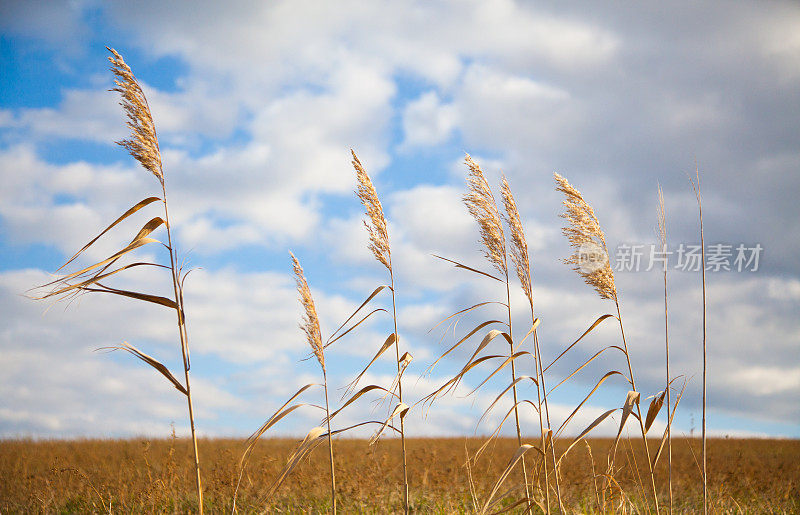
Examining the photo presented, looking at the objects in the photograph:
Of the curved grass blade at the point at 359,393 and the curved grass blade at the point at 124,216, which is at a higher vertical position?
the curved grass blade at the point at 124,216

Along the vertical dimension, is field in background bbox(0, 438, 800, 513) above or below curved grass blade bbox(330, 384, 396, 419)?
below

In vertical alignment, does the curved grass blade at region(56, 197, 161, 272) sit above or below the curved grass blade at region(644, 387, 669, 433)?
above

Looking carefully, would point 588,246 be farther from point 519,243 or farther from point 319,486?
point 319,486

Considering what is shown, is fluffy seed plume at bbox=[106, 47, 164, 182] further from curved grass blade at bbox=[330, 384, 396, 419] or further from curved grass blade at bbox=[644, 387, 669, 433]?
curved grass blade at bbox=[644, 387, 669, 433]

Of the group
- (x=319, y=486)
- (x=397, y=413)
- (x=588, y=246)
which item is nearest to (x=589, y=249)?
(x=588, y=246)

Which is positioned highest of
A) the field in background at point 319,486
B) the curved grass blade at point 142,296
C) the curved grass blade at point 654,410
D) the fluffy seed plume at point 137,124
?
the fluffy seed plume at point 137,124

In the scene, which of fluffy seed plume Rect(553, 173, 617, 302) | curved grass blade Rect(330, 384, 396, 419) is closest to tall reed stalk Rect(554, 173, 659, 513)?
fluffy seed plume Rect(553, 173, 617, 302)

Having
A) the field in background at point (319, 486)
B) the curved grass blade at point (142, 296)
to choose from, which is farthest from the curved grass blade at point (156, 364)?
the field in background at point (319, 486)

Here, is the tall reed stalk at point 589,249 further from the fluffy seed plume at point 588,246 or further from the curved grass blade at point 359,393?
the curved grass blade at point 359,393

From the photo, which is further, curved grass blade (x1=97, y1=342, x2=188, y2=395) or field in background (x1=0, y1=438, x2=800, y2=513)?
field in background (x1=0, y1=438, x2=800, y2=513)

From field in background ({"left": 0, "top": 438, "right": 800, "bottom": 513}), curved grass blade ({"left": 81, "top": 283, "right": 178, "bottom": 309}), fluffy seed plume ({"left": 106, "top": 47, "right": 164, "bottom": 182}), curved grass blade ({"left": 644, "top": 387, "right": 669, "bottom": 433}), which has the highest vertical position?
fluffy seed plume ({"left": 106, "top": 47, "right": 164, "bottom": 182})

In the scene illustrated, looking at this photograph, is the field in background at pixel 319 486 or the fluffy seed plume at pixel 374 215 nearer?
the fluffy seed plume at pixel 374 215

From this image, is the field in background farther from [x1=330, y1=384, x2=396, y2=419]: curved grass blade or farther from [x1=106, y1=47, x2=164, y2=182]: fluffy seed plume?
[x1=106, y1=47, x2=164, y2=182]: fluffy seed plume

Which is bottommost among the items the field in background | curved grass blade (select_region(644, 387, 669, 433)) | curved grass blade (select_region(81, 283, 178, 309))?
the field in background
